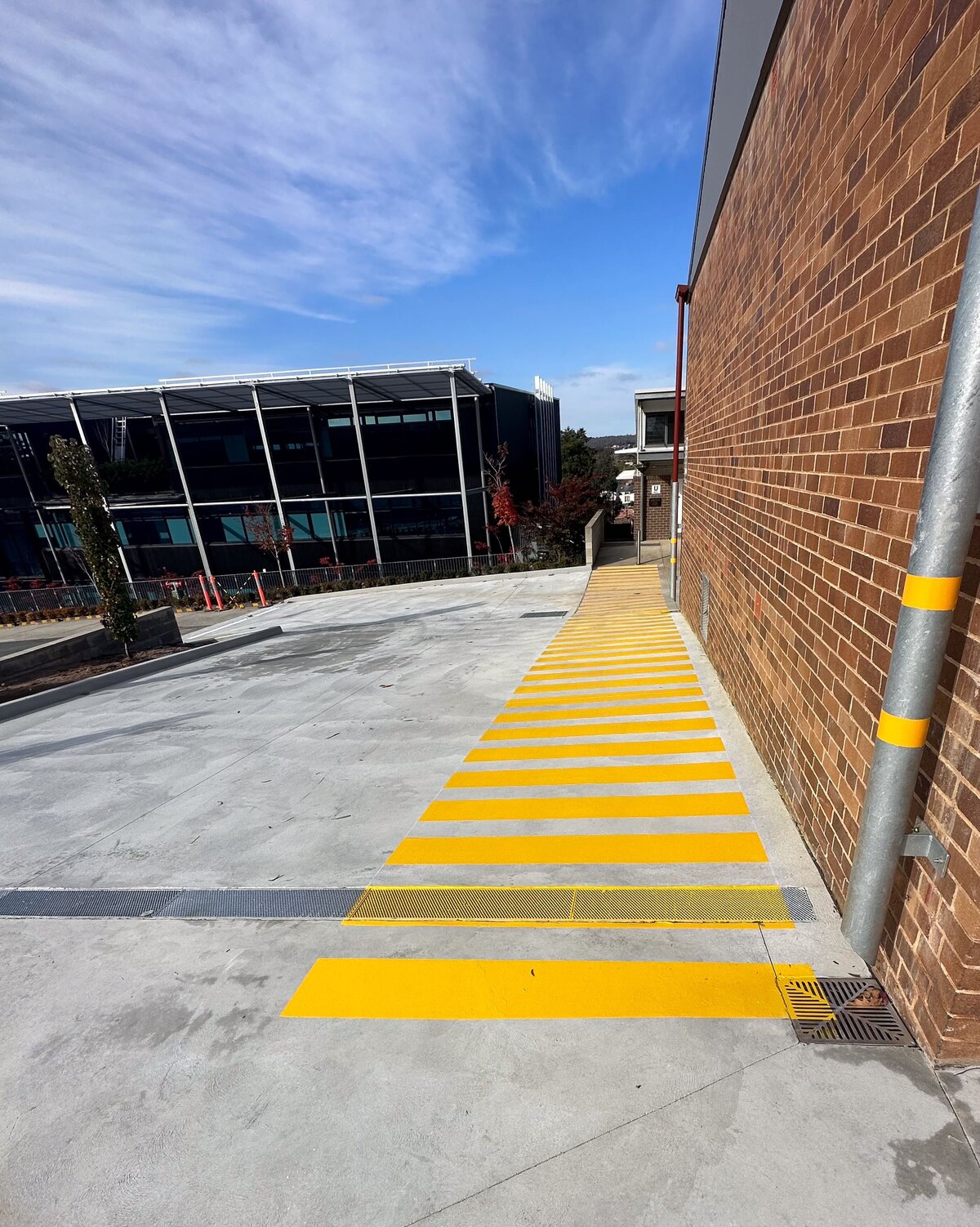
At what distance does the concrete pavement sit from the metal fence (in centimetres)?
A: 2368

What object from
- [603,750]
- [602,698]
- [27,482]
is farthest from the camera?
[27,482]

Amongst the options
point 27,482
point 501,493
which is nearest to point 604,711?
point 501,493

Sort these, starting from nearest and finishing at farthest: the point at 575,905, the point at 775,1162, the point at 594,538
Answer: the point at 775,1162 → the point at 575,905 → the point at 594,538

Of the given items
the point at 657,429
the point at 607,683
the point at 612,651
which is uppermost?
the point at 657,429

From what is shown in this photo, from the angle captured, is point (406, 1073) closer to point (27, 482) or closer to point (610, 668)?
point (610, 668)

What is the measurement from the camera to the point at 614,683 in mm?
6715

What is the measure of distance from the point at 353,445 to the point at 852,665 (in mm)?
30505

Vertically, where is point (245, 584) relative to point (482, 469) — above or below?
below

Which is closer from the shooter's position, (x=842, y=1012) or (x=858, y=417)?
(x=842, y=1012)

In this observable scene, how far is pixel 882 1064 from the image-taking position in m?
1.66

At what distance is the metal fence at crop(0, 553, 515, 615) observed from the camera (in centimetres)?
2619

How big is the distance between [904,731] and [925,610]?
16.0 inches

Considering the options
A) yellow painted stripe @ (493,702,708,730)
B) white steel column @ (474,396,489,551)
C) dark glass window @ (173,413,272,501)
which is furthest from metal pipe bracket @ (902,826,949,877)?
dark glass window @ (173,413,272,501)

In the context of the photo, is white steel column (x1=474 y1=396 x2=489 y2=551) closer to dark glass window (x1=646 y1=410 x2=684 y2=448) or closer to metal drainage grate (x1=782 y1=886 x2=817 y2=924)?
dark glass window (x1=646 y1=410 x2=684 y2=448)
